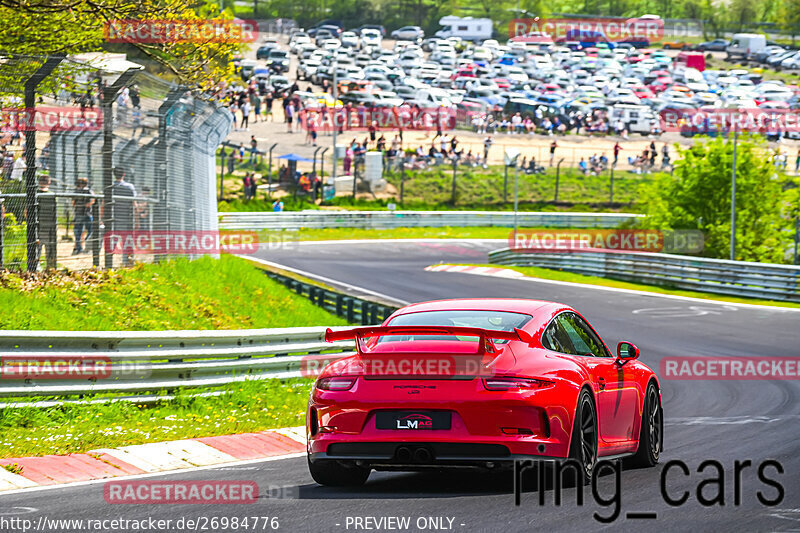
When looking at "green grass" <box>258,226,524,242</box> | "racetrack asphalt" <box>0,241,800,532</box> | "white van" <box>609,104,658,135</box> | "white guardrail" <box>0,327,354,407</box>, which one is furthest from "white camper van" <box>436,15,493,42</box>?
"white guardrail" <box>0,327,354,407</box>

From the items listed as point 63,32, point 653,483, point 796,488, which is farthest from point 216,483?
point 63,32

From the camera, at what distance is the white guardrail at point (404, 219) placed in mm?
48719

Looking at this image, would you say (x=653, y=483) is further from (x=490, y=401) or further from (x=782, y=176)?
(x=782, y=176)

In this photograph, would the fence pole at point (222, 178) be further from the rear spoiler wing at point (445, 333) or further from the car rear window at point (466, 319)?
the rear spoiler wing at point (445, 333)

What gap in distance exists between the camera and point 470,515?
6.36m

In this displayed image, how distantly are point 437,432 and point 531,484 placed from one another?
2.71 ft

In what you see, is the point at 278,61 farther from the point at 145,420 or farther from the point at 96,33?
the point at 145,420

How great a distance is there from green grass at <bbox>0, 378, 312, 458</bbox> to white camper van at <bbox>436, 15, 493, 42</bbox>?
109717 mm

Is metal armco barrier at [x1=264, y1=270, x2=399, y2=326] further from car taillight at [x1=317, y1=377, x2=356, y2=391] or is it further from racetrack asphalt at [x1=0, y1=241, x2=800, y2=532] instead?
car taillight at [x1=317, y1=377, x2=356, y2=391]

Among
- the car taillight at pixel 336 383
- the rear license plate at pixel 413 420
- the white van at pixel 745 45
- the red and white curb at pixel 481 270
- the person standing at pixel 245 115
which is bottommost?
the red and white curb at pixel 481 270

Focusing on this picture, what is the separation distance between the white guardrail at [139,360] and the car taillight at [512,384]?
461cm

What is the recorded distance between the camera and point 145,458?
8844 millimetres

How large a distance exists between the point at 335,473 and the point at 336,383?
64 centimetres

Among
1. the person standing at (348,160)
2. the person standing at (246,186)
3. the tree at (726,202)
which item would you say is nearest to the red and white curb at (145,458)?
the tree at (726,202)
